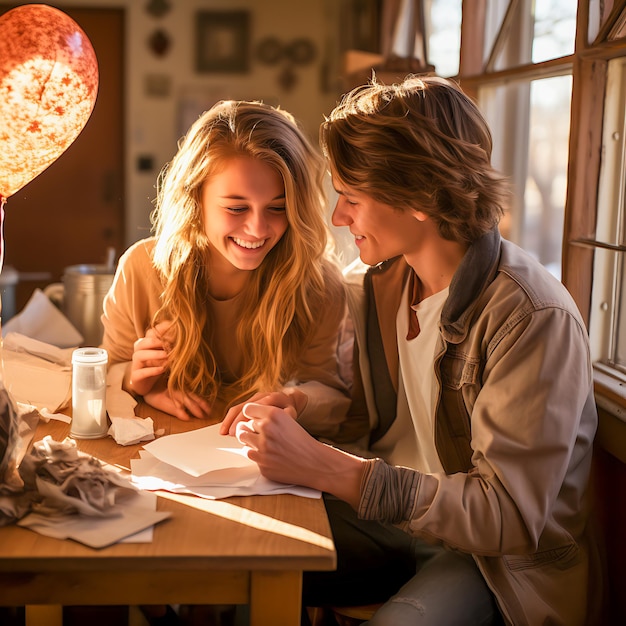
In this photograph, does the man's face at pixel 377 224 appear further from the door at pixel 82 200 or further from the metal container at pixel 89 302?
the door at pixel 82 200

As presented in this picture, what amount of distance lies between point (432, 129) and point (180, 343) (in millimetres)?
719

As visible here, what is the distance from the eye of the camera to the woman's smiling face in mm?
1722

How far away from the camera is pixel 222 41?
5070 millimetres

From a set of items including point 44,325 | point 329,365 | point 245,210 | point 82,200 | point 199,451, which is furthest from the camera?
point 82,200

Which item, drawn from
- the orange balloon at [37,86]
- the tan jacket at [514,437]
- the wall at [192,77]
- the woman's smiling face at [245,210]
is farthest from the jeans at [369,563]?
the wall at [192,77]

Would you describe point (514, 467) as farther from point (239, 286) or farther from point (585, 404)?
point (239, 286)

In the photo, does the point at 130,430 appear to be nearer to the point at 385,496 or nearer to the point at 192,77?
the point at 385,496

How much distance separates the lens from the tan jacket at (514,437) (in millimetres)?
1249

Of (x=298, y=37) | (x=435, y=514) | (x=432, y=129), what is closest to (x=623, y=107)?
(x=432, y=129)

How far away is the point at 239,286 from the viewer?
1903 mm

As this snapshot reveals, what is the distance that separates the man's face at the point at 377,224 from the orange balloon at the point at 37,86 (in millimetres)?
504

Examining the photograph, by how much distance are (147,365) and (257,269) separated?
0.34 meters

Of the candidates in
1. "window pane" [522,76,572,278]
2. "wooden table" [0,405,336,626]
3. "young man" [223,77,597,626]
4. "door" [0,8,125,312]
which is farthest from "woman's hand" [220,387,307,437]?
"door" [0,8,125,312]

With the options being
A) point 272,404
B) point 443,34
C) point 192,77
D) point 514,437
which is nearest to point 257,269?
point 272,404
